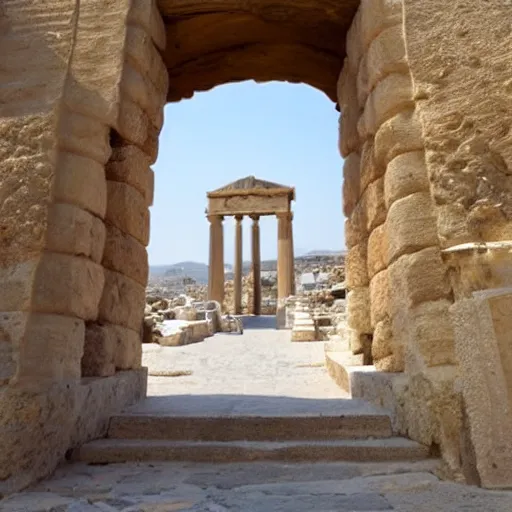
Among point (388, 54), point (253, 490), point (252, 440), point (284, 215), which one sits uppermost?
point (284, 215)

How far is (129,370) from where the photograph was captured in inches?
131

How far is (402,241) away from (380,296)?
61 cm

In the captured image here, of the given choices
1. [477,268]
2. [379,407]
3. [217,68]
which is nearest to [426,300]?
[477,268]

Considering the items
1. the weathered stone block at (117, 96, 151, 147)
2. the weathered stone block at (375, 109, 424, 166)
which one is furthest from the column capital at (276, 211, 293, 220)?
the weathered stone block at (375, 109, 424, 166)

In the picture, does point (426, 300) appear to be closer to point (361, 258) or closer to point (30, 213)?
point (361, 258)

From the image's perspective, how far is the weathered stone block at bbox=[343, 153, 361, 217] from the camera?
13.0 ft

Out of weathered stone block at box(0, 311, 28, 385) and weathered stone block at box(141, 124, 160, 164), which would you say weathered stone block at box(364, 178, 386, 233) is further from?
weathered stone block at box(0, 311, 28, 385)

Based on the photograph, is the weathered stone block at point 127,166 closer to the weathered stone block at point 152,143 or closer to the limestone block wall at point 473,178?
the weathered stone block at point 152,143

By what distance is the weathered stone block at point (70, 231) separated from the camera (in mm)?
2561

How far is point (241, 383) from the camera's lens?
469 centimetres

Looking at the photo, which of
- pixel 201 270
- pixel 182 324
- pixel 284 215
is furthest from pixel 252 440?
pixel 201 270

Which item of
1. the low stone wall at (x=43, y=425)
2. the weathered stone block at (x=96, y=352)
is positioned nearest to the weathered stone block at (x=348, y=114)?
the weathered stone block at (x=96, y=352)

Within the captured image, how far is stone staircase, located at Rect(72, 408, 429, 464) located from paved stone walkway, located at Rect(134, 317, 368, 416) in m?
0.16

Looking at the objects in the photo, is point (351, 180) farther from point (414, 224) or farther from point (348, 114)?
point (414, 224)
